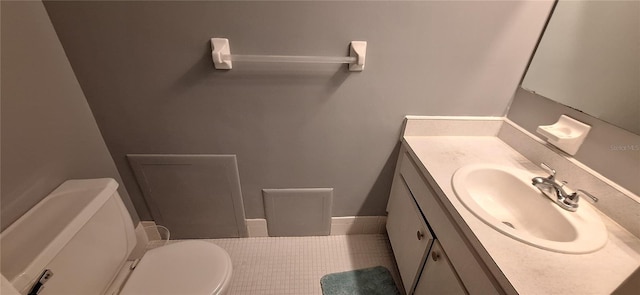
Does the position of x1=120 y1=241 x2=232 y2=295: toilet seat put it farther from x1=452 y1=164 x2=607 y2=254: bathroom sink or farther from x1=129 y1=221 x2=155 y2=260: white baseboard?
x1=452 y1=164 x2=607 y2=254: bathroom sink

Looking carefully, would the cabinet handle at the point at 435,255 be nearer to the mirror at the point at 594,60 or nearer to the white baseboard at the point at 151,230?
the mirror at the point at 594,60

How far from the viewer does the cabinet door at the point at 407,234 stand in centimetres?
113

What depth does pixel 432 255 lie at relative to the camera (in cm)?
103

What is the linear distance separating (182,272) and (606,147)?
Answer: 166 cm

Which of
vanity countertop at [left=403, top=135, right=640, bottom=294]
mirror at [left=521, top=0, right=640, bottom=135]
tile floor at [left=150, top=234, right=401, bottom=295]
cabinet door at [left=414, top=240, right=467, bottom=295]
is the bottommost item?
tile floor at [left=150, top=234, right=401, bottom=295]

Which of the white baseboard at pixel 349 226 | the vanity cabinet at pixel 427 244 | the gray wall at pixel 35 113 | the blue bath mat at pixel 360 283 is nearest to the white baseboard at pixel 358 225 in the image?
the white baseboard at pixel 349 226

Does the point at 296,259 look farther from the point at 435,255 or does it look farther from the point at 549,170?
the point at 549,170

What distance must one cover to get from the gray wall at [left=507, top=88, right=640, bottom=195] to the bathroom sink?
0.14 m

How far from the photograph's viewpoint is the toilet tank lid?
28.8 inches

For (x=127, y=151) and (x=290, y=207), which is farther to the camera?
(x=290, y=207)

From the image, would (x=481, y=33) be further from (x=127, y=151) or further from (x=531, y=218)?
(x=127, y=151)

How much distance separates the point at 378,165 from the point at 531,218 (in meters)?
0.70

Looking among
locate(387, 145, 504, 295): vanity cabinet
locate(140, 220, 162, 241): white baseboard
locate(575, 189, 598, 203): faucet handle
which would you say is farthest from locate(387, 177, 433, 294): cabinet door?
locate(140, 220, 162, 241): white baseboard

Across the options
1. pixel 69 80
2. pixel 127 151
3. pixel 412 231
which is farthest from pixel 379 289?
pixel 69 80
